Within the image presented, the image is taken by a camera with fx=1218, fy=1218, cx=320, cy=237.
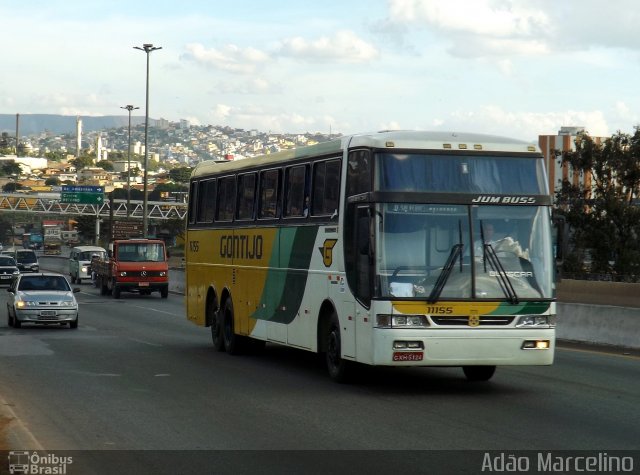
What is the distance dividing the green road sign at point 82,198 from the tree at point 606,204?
5047 cm

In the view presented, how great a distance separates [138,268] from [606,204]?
19.5 metres

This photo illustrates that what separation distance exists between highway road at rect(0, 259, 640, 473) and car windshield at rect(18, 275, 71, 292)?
8.27 meters

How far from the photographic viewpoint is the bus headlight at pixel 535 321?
49.4 feet

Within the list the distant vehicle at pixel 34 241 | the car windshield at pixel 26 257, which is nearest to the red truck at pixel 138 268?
the car windshield at pixel 26 257

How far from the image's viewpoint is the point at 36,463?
33.0 feet

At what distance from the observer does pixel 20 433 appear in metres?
11.7

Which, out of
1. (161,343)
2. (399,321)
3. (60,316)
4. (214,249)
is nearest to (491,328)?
(399,321)

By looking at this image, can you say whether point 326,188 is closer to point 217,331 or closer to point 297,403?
point 297,403

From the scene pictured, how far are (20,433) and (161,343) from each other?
13227 mm

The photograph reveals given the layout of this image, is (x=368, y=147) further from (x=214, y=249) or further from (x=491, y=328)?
(x=214, y=249)

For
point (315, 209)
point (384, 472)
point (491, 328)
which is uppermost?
point (315, 209)

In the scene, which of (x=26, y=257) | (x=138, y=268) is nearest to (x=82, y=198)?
(x=26, y=257)

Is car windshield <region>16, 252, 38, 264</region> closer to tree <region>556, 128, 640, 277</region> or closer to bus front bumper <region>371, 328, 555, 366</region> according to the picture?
tree <region>556, 128, 640, 277</region>

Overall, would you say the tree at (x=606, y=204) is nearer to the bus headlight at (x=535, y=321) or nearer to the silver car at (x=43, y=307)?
the silver car at (x=43, y=307)
